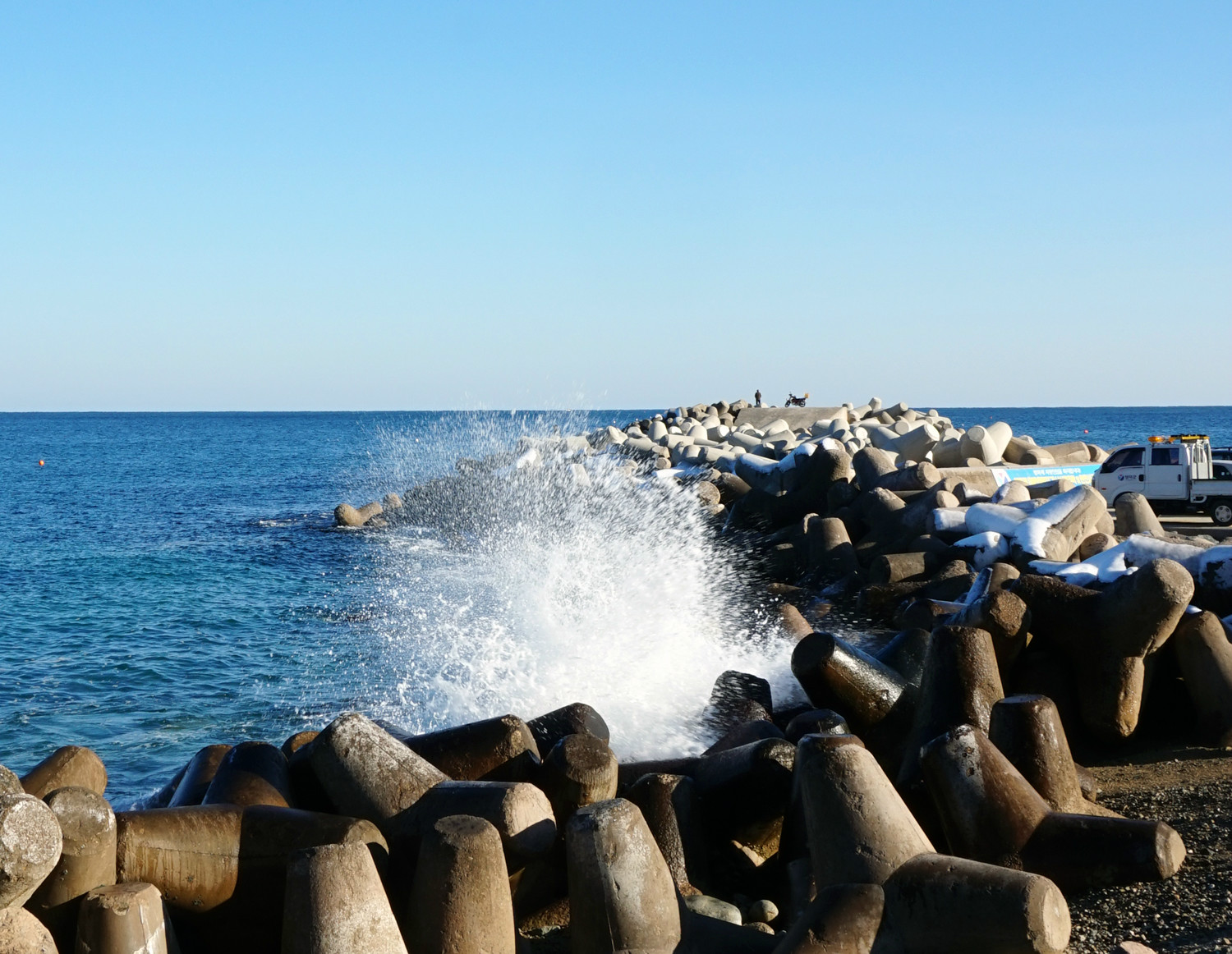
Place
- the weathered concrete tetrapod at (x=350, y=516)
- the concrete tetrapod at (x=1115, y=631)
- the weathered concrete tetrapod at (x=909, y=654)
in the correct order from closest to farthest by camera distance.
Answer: the concrete tetrapod at (x=1115, y=631) < the weathered concrete tetrapod at (x=909, y=654) < the weathered concrete tetrapod at (x=350, y=516)

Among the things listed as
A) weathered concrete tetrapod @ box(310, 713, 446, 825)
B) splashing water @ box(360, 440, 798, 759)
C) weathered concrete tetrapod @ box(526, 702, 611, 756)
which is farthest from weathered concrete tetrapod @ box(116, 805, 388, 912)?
splashing water @ box(360, 440, 798, 759)

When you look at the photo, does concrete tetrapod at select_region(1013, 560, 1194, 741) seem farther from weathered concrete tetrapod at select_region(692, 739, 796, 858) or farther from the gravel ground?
weathered concrete tetrapod at select_region(692, 739, 796, 858)

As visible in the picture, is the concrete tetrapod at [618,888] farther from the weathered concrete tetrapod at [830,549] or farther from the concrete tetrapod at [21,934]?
the weathered concrete tetrapod at [830,549]

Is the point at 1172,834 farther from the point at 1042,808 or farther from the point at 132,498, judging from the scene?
the point at 132,498

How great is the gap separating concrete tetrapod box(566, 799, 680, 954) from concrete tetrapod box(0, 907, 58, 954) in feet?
5.40

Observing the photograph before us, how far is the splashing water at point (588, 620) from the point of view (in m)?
8.48

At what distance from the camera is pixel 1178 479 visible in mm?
17828

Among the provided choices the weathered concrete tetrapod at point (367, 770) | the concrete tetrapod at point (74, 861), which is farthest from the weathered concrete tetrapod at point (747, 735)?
the concrete tetrapod at point (74, 861)

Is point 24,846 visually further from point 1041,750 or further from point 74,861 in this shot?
point 1041,750

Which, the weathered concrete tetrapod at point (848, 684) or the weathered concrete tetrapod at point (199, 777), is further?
the weathered concrete tetrapod at point (848, 684)

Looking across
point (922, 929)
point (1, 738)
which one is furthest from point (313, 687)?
point (922, 929)

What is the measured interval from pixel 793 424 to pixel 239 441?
2522 inches

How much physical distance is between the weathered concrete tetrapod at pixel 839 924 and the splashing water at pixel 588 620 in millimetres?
3312

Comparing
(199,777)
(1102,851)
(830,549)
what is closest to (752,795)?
(1102,851)
